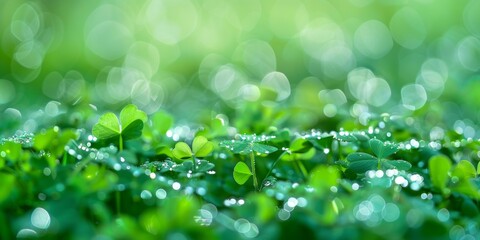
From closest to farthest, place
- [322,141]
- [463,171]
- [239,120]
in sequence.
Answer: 1. [463,171]
2. [322,141]
3. [239,120]

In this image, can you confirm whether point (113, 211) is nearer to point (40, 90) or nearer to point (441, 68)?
point (40, 90)

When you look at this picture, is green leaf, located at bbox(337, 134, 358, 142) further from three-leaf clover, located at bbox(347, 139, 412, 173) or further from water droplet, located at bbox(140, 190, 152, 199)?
water droplet, located at bbox(140, 190, 152, 199)

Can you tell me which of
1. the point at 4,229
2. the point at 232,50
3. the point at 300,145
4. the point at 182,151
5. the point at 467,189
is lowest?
the point at 232,50

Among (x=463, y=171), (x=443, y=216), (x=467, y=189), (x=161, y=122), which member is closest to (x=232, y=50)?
(x=161, y=122)

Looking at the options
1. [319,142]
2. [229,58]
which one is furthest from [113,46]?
[319,142]

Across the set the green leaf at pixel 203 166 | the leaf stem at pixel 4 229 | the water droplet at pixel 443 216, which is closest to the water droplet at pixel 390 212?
the water droplet at pixel 443 216

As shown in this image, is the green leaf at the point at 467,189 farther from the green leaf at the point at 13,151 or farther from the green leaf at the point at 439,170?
the green leaf at the point at 13,151

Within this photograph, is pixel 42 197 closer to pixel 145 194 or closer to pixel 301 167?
pixel 145 194

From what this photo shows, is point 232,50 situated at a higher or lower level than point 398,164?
lower
